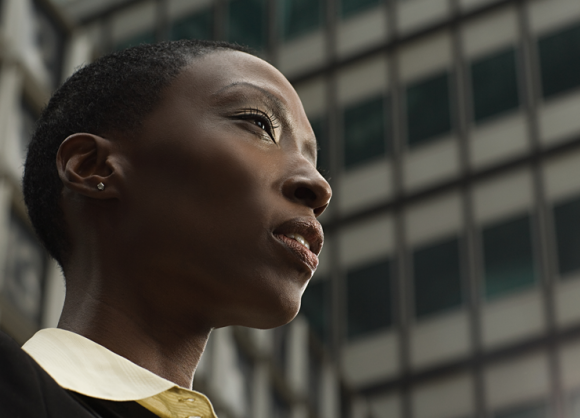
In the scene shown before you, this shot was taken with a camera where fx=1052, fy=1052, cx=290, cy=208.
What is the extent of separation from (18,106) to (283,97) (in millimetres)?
14197

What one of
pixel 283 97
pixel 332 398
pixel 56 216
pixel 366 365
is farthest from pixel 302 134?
pixel 366 365

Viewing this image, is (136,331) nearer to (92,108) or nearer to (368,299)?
(92,108)

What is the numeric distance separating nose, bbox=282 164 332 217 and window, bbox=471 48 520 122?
23.9 m

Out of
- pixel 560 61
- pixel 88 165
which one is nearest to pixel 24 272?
pixel 88 165

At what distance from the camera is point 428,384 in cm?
2466

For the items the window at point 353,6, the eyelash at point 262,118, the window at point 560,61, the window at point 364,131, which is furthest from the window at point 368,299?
the eyelash at point 262,118

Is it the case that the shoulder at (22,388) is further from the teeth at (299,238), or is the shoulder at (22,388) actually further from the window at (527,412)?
the window at (527,412)

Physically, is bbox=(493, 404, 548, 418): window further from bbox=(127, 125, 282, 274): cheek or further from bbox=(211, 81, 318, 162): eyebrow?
bbox=(127, 125, 282, 274): cheek

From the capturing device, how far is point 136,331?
8.05 ft

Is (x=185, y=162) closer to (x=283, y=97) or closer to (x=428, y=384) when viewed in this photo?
(x=283, y=97)

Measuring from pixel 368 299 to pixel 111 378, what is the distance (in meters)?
24.4

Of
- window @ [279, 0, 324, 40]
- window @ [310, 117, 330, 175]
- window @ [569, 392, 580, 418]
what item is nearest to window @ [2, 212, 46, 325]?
window @ [569, 392, 580, 418]

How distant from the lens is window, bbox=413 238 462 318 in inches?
990

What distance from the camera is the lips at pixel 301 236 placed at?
2455mm
